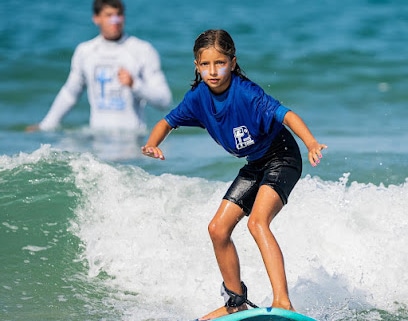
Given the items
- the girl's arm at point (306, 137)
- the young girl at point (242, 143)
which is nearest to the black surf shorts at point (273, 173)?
the young girl at point (242, 143)

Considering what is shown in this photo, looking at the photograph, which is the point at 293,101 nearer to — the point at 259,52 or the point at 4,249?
the point at 259,52

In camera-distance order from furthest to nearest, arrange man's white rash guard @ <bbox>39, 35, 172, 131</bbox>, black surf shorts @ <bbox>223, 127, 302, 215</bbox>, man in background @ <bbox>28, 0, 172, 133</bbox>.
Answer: man's white rash guard @ <bbox>39, 35, 172, 131</bbox>
man in background @ <bbox>28, 0, 172, 133</bbox>
black surf shorts @ <bbox>223, 127, 302, 215</bbox>

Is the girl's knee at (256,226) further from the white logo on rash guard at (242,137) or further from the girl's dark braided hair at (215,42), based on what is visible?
the girl's dark braided hair at (215,42)

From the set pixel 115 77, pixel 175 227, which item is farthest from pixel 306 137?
pixel 115 77

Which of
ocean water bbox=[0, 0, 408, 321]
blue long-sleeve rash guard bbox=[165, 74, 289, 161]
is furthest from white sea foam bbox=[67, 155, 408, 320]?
blue long-sleeve rash guard bbox=[165, 74, 289, 161]

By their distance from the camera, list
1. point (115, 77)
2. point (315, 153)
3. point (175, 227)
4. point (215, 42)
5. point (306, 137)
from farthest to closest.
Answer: point (115, 77) < point (175, 227) < point (215, 42) < point (306, 137) < point (315, 153)

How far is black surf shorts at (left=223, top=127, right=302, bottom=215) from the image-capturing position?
17.0 feet

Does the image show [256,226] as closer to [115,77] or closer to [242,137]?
[242,137]

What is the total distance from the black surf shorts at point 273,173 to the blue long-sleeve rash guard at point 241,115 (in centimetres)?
6

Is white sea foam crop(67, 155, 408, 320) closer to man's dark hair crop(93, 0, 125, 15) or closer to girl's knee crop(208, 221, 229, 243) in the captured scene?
girl's knee crop(208, 221, 229, 243)

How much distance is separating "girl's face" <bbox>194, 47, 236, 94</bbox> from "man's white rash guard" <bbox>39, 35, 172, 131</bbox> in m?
4.36

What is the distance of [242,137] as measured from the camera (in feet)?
16.8

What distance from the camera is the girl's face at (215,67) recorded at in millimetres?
4992

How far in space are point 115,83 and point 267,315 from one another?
5.39m
